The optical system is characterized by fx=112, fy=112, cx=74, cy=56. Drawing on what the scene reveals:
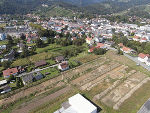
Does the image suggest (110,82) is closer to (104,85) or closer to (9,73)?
(104,85)

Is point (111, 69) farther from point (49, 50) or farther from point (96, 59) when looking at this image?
point (49, 50)

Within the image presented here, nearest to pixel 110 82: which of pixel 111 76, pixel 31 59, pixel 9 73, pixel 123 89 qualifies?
pixel 111 76

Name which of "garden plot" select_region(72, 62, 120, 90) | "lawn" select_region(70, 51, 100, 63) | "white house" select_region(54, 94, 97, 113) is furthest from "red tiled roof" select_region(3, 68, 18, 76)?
"lawn" select_region(70, 51, 100, 63)

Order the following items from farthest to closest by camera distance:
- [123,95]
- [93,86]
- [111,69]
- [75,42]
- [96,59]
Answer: [75,42] → [96,59] → [111,69] → [93,86] → [123,95]

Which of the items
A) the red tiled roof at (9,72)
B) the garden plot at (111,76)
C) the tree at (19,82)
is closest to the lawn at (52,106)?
the garden plot at (111,76)

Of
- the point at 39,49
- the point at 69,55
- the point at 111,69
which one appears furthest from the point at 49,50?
the point at 111,69

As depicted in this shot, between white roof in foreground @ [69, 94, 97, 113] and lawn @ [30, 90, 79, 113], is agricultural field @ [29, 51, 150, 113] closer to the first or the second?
lawn @ [30, 90, 79, 113]
